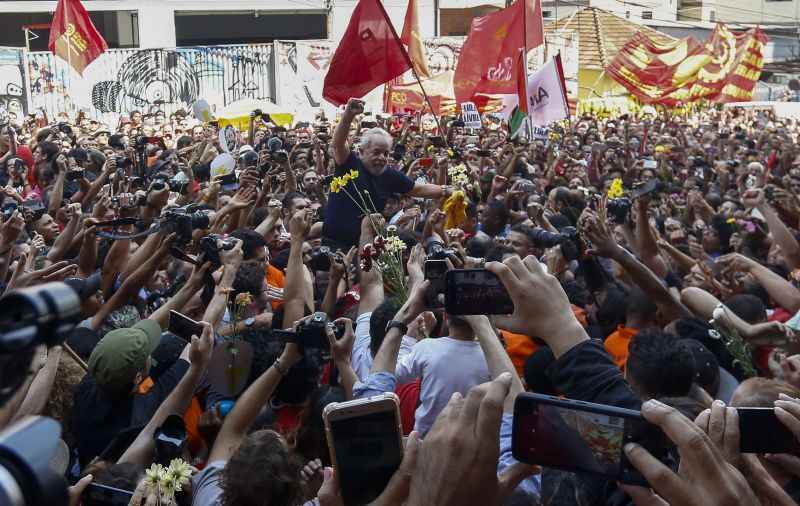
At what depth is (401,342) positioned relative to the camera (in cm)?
400

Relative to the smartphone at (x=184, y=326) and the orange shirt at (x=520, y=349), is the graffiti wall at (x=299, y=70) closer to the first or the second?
the orange shirt at (x=520, y=349)

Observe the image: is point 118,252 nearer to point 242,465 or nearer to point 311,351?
point 311,351

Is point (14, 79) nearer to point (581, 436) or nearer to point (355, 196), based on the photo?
point (355, 196)

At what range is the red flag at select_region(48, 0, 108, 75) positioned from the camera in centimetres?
1853

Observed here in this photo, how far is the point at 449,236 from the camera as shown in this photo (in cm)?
605

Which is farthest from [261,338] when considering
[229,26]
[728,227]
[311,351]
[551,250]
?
[229,26]

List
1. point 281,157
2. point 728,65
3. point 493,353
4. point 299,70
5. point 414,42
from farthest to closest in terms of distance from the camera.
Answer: point 299,70 → point 728,65 → point 414,42 → point 281,157 → point 493,353

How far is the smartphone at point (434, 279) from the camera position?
12.0ft

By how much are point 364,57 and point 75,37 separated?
1065 centimetres

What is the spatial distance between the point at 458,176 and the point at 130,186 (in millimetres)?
3974

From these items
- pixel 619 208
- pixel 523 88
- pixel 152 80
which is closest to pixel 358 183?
pixel 619 208

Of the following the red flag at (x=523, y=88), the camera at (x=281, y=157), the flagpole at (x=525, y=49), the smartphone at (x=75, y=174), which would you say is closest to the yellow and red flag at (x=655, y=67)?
the flagpole at (x=525, y=49)

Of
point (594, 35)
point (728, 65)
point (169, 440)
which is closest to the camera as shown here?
point (169, 440)

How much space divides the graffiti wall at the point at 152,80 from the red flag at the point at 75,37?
460 inches
